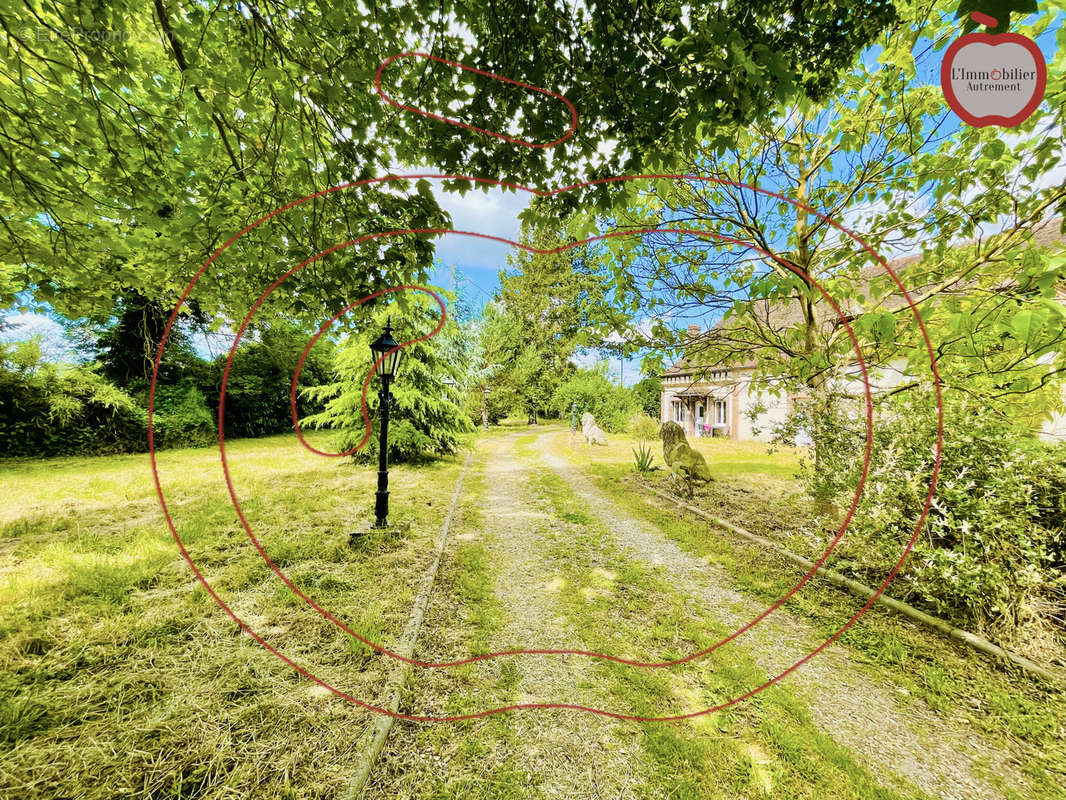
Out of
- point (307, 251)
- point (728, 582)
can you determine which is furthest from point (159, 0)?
point (728, 582)

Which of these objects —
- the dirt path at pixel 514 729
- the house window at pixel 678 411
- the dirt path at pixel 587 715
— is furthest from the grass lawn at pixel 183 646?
the house window at pixel 678 411

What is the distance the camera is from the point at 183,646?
9.96ft

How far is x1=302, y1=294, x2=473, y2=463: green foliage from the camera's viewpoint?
1073cm

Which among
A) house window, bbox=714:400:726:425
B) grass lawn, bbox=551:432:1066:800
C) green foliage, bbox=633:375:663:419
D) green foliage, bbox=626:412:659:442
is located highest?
green foliage, bbox=633:375:663:419

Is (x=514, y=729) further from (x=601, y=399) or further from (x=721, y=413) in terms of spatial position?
(x=721, y=413)

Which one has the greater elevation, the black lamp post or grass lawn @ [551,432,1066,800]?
the black lamp post

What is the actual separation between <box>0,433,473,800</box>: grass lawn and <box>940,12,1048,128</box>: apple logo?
6.85 metres

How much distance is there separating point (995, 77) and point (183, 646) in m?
8.45

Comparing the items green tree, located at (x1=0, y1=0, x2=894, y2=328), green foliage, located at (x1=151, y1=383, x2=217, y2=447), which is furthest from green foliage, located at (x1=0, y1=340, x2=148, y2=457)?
green tree, located at (x1=0, y1=0, x2=894, y2=328)

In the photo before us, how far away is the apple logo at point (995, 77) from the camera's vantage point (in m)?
2.99

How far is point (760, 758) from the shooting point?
2314 mm

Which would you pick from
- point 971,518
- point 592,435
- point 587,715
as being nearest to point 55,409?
point 587,715

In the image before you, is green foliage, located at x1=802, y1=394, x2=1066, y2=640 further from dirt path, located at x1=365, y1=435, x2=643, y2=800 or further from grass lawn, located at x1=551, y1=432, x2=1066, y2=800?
dirt path, located at x1=365, y1=435, x2=643, y2=800

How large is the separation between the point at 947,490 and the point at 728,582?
2.34m
